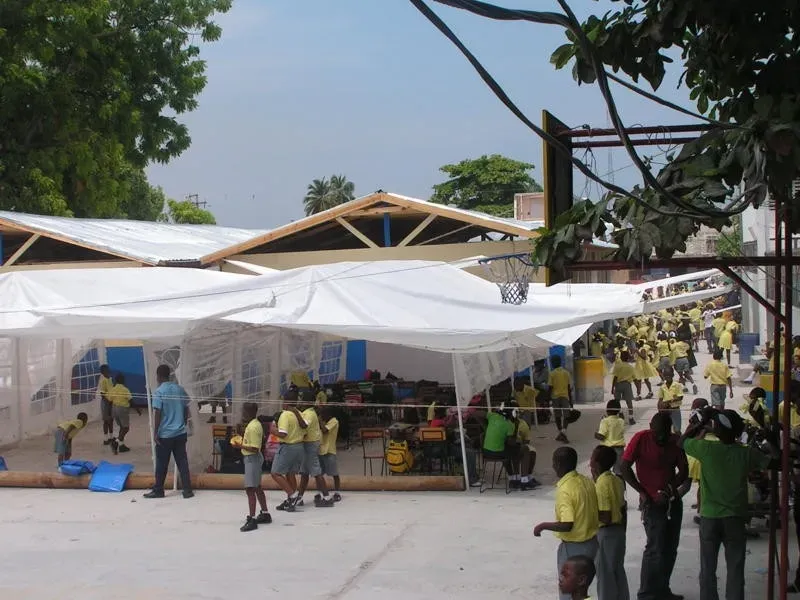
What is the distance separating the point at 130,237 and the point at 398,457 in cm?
1202

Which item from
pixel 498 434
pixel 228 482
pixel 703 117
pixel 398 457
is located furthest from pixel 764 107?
pixel 228 482

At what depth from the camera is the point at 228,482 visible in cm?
1212

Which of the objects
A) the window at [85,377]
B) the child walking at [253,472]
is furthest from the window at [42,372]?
the child walking at [253,472]

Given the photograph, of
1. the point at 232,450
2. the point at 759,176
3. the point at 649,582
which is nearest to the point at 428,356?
the point at 232,450

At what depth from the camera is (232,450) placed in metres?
13.0

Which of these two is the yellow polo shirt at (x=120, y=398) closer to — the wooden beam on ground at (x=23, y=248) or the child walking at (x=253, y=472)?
the child walking at (x=253, y=472)

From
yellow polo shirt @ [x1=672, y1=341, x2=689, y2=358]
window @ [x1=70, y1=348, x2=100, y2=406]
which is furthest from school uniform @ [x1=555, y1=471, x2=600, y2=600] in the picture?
yellow polo shirt @ [x1=672, y1=341, x2=689, y2=358]

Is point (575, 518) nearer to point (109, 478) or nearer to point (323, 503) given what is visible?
point (323, 503)

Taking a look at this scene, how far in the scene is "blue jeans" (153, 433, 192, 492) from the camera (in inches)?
458

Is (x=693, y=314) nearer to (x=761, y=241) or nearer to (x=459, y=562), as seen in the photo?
(x=761, y=241)

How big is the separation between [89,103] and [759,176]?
26026 millimetres

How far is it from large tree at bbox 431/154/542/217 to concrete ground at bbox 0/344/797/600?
44.7 m

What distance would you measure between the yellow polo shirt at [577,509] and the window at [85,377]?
1294cm

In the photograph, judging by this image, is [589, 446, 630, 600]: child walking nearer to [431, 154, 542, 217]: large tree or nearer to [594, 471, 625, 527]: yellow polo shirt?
[594, 471, 625, 527]: yellow polo shirt
